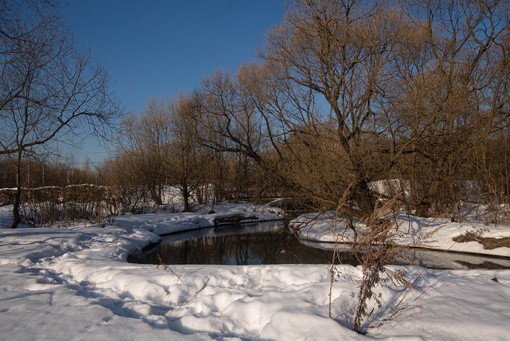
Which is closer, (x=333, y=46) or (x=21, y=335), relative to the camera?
(x=21, y=335)

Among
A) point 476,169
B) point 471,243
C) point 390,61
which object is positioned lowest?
point 471,243

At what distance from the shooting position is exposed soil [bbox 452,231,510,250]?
9977mm

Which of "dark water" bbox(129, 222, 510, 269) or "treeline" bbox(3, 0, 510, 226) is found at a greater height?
"treeline" bbox(3, 0, 510, 226)

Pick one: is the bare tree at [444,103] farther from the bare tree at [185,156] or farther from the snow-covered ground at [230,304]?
the bare tree at [185,156]

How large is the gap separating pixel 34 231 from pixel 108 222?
4121mm

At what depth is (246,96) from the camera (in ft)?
63.2

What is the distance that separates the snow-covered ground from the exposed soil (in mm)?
5481

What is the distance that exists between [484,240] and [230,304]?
9.08m

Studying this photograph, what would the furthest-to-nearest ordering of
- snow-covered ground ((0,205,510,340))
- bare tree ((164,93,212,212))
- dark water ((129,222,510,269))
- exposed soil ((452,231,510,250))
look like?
bare tree ((164,93,212,212)) < exposed soil ((452,231,510,250)) < dark water ((129,222,510,269)) < snow-covered ground ((0,205,510,340))

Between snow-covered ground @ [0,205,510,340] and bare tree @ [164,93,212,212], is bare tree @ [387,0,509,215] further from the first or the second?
bare tree @ [164,93,212,212]

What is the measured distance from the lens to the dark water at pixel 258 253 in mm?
9438

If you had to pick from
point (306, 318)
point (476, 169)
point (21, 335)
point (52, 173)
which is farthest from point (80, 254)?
point (476, 169)

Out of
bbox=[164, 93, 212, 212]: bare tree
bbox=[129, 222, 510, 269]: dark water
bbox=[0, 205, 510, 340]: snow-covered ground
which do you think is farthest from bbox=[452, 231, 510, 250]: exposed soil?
bbox=[164, 93, 212, 212]: bare tree

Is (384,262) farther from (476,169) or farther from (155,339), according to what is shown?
(476,169)
